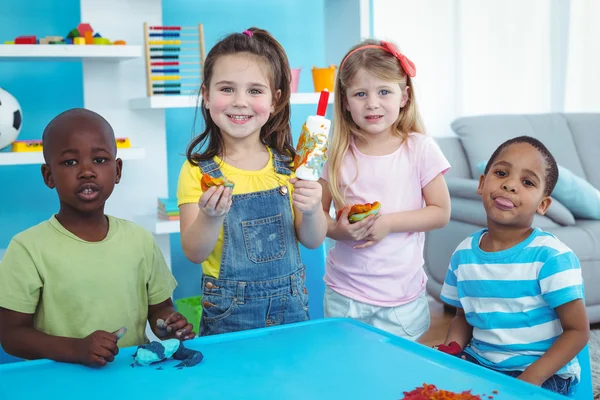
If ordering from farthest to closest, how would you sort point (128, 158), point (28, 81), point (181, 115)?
point (181, 115), point (28, 81), point (128, 158)

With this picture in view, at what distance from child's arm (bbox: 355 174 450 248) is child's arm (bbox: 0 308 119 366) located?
77 centimetres

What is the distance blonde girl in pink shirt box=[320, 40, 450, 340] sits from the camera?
68.6 inches

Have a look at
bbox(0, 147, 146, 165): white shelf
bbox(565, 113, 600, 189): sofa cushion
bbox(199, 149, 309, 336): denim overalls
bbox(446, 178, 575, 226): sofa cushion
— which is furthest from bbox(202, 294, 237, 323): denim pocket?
bbox(565, 113, 600, 189): sofa cushion

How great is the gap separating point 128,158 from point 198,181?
1028 millimetres

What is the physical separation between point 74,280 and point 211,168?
39 cm

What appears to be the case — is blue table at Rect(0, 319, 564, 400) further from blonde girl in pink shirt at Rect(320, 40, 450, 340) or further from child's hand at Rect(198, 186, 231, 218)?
blonde girl in pink shirt at Rect(320, 40, 450, 340)

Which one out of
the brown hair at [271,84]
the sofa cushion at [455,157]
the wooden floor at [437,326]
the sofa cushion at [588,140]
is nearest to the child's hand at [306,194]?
the brown hair at [271,84]

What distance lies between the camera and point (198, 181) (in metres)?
1.52

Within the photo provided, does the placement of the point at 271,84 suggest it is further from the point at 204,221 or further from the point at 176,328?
the point at 176,328

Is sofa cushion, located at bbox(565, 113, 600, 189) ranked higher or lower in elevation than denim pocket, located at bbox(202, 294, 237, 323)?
higher

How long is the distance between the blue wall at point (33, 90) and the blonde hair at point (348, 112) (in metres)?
1.72

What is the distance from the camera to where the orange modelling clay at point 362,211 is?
161 centimetres

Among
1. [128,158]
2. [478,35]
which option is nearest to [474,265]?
[128,158]

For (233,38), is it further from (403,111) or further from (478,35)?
(478,35)
